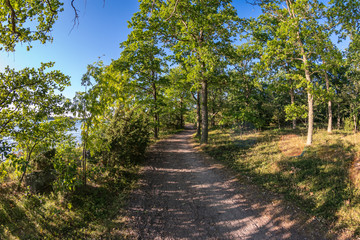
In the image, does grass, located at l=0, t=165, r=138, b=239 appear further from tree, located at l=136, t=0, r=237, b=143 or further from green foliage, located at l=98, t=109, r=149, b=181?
tree, located at l=136, t=0, r=237, b=143

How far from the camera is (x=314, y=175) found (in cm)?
596

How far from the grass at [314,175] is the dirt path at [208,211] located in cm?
62

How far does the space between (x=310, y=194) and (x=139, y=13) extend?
12.0m

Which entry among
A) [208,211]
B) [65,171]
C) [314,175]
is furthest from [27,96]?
[314,175]

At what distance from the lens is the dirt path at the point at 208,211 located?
4.04 m

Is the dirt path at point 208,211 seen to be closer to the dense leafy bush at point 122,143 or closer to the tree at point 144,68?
the dense leafy bush at point 122,143

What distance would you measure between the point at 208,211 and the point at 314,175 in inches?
173

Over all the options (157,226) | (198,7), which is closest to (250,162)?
(157,226)

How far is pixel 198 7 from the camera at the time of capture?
966 cm

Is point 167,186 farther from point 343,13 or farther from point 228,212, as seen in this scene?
point 343,13

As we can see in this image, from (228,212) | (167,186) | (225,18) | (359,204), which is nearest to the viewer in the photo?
(359,204)

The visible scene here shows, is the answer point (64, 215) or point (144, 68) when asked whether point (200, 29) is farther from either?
point (64, 215)

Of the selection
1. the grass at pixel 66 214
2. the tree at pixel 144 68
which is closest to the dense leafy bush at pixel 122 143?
the grass at pixel 66 214

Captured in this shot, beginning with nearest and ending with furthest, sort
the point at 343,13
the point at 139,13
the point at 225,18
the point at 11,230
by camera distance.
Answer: the point at 11,230
the point at 343,13
the point at 139,13
the point at 225,18
